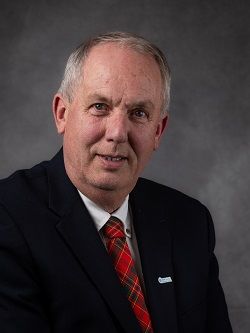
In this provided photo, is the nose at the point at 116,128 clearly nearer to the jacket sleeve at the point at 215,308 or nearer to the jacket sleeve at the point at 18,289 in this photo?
the jacket sleeve at the point at 18,289

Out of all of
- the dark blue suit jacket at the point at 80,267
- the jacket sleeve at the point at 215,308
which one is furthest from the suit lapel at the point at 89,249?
the jacket sleeve at the point at 215,308

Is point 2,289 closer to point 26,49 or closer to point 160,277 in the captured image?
point 160,277

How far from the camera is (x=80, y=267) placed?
2631 millimetres

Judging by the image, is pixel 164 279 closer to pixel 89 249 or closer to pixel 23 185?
pixel 89 249

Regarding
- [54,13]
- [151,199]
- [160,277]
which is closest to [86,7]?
[54,13]

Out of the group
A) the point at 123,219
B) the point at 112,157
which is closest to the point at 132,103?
the point at 112,157

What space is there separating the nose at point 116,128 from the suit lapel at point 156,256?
46 cm

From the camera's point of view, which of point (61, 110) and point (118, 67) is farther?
point (61, 110)

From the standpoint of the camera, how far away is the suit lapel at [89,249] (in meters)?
2.62

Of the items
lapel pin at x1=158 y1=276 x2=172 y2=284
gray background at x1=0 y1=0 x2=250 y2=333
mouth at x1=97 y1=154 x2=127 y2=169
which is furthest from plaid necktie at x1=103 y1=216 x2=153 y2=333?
gray background at x1=0 y1=0 x2=250 y2=333

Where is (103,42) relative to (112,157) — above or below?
above

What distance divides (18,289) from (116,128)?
0.70 m

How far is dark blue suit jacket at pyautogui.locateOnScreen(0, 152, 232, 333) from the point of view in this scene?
2.52 metres

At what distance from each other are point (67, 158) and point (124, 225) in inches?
14.4
